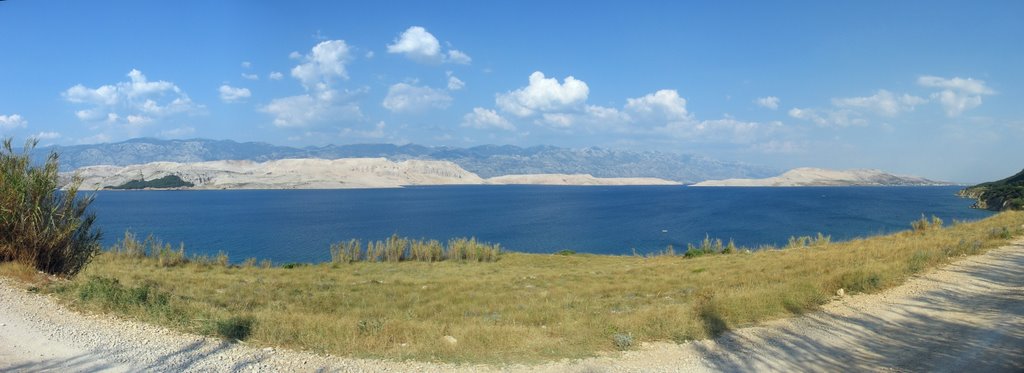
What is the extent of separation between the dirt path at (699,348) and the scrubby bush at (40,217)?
223 cm

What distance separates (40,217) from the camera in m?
13.0

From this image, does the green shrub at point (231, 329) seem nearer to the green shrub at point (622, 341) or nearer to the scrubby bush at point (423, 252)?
the green shrub at point (622, 341)

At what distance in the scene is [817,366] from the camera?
27.9ft

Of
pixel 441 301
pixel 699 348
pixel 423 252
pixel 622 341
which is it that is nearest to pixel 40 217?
pixel 441 301

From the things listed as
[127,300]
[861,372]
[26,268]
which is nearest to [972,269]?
[861,372]

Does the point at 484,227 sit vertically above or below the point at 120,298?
below

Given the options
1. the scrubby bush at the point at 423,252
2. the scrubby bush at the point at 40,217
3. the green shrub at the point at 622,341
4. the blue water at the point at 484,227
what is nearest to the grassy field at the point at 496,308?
the green shrub at the point at 622,341

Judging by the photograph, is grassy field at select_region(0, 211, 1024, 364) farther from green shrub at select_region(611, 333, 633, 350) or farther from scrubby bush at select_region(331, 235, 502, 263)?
scrubby bush at select_region(331, 235, 502, 263)

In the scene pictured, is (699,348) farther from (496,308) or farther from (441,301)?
(441,301)

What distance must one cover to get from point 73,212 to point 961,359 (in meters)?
19.6

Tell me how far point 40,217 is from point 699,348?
49.9 feet

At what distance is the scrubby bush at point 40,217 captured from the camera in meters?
12.6

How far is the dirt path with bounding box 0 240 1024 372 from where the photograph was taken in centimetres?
779

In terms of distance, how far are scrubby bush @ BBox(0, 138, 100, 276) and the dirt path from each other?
7.31ft
